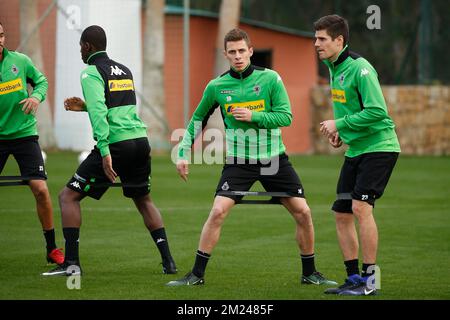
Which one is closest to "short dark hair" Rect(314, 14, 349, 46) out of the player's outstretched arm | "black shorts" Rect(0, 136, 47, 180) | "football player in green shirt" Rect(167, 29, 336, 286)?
"football player in green shirt" Rect(167, 29, 336, 286)

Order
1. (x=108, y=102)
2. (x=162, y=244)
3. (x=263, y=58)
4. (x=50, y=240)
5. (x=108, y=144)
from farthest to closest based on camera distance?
1. (x=263, y=58)
2. (x=50, y=240)
3. (x=162, y=244)
4. (x=108, y=102)
5. (x=108, y=144)

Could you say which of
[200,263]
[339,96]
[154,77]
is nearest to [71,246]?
[200,263]

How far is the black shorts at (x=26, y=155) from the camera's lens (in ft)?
34.7

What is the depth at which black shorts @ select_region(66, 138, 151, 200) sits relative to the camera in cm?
970

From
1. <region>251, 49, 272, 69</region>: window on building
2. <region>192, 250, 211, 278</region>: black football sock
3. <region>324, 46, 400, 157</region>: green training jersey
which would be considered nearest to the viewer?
<region>324, 46, 400, 157</region>: green training jersey

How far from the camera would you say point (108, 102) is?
967 centimetres

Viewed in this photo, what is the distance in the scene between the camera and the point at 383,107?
28.2 feet

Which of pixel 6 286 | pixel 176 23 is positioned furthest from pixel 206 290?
pixel 176 23

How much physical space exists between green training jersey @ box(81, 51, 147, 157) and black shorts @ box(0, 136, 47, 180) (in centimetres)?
124

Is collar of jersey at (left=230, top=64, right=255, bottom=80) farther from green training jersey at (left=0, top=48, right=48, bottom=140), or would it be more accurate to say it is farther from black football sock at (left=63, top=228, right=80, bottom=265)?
green training jersey at (left=0, top=48, right=48, bottom=140)

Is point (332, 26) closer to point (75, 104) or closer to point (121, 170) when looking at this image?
point (121, 170)

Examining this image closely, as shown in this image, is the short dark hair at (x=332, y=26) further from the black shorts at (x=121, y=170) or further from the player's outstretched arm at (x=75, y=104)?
the player's outstretched arm at (x=75, y=104)

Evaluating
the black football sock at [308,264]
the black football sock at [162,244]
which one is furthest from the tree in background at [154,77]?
the black football sock at [308,264]

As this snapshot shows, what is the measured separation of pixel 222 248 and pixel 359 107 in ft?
Answer: 12.0
